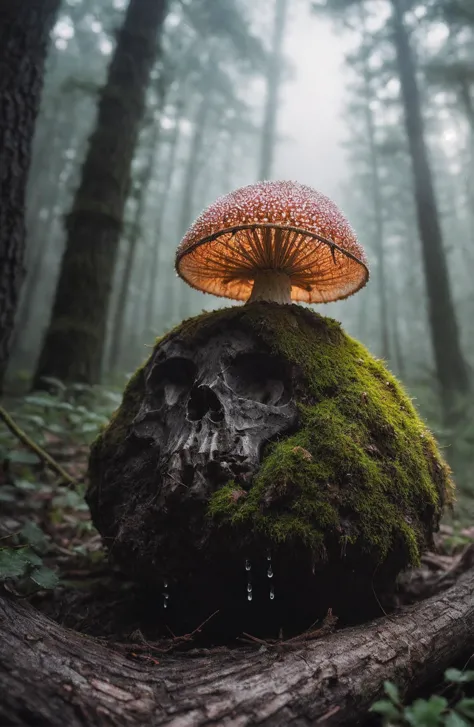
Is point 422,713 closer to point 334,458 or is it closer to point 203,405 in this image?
point 334,458

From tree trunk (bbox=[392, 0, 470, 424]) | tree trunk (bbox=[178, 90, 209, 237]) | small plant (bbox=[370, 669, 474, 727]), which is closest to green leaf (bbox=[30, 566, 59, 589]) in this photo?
small plant (bbox=[370, 669, 474, 727])

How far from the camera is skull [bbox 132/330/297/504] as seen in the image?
2283mm

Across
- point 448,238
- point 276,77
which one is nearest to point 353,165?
point 276,77

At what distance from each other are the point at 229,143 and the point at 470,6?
831 inches

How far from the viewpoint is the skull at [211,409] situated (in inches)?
89.9

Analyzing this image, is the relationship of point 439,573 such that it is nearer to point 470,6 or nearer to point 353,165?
point 470,6

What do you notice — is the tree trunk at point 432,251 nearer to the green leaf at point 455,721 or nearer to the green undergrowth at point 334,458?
the green undergrowth at point 334,458

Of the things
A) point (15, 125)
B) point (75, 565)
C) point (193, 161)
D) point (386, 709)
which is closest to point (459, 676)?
point (386, 709)

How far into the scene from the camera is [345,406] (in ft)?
8.45

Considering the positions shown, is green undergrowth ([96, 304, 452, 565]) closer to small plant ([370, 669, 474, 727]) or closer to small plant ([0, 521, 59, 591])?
small plant ([370, 669, 474, 727])

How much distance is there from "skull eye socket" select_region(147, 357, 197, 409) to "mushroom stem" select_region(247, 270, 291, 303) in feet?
2.21

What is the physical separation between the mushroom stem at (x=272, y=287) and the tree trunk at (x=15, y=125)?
2132 millimetres

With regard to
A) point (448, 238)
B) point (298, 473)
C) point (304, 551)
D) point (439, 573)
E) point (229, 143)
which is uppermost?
point (229, 143)

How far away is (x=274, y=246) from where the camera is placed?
2.83 metres
